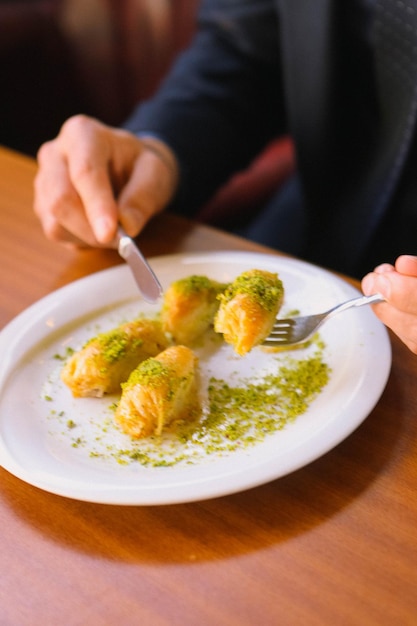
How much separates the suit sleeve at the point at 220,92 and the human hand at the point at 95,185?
202 millimetres

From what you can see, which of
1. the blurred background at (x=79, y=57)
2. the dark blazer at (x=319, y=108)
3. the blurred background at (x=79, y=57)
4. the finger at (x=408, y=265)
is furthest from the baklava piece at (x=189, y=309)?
the blurred background at (x=79, y=57)

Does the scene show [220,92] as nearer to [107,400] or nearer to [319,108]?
[319,108]

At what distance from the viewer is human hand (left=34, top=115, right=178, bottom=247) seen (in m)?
0.94

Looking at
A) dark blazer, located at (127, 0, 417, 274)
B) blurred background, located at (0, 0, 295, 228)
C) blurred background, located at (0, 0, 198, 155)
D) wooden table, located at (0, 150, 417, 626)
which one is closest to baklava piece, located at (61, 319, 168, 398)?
wooden table, located at (0, 150, 417, 626)

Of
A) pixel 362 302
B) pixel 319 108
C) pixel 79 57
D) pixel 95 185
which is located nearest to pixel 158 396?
pixel 362 302

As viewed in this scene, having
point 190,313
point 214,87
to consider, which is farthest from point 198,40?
point 190,313

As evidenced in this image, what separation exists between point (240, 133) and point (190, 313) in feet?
2.32

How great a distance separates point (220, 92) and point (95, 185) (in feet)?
1.70

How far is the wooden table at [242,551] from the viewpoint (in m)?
0.54

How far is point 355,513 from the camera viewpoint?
61cm

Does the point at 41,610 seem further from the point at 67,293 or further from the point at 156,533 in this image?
the point at 67,293

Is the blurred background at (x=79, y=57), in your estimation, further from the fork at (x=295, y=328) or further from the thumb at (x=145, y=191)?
the fork at (x=295, y=328)

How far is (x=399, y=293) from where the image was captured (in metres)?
0.66

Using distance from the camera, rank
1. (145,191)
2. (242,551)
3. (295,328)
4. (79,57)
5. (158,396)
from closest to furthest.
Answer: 1. (242,551)
2. (158,396)
3. (295,328)
4. (145,191)
5. (79,57)
